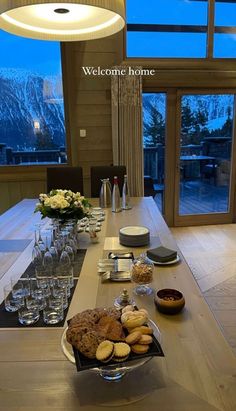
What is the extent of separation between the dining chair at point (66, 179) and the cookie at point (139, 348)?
2.61 metres

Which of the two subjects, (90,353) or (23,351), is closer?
(90,353)

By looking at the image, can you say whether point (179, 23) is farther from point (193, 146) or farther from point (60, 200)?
point (60, 200)

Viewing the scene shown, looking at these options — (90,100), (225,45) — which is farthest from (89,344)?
(225,45)

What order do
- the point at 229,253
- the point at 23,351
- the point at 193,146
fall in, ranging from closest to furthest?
the point at 23,351, the point at 229,253, the point at 193,146

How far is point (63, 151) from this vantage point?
4.52 m

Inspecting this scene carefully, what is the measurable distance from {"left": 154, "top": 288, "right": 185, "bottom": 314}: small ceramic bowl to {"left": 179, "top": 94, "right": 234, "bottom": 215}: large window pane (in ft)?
12.2

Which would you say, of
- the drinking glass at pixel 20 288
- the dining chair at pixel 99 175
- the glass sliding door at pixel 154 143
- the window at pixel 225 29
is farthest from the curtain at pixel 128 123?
the drinking glass at pixel 20 288

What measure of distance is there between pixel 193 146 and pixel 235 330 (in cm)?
301

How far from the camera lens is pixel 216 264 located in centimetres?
341

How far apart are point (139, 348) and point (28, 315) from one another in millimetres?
515

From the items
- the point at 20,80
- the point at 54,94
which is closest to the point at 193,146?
the point at 54,94

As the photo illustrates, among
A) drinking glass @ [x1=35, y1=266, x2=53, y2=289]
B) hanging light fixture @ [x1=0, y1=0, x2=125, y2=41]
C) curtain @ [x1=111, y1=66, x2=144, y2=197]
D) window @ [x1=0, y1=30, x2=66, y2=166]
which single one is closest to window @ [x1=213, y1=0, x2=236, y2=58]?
curtain @ [x1=111, y1=66, x2=144, y2=197]

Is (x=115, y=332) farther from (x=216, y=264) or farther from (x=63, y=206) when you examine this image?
(x=216, y=264)

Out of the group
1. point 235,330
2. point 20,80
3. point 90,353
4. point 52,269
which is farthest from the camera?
point 20,80
